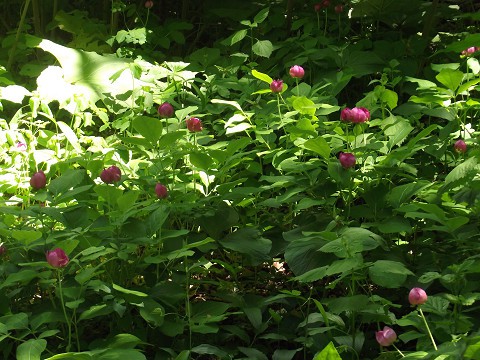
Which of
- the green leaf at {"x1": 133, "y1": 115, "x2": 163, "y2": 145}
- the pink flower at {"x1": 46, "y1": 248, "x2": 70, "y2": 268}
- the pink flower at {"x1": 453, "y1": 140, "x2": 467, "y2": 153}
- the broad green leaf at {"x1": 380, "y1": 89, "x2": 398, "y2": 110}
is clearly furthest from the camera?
the broad green leaf at {"x1": 380, "y1": 89, "x2": 398, "y2": 110}

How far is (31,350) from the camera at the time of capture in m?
1.54

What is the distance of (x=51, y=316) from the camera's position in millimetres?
1721

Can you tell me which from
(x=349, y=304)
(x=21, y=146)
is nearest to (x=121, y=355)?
(x=349, y=304)

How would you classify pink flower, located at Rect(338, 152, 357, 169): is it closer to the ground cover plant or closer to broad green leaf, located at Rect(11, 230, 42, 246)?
the ground cover plant

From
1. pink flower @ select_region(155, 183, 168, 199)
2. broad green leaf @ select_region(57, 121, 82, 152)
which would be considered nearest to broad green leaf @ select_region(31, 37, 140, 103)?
broad green leaf @ select_region(57, 121, 82, 152)

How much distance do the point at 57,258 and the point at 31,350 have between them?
204mm

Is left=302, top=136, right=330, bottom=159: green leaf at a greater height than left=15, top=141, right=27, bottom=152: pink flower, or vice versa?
left=302, top=136, right=330, bottom=159: green leaf

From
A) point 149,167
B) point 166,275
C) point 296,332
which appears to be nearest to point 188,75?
point 149,167

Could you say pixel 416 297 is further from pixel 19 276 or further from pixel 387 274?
pixel 19 276

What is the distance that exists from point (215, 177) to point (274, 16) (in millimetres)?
1726

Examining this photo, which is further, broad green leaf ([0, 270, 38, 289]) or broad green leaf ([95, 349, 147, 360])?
broad green leaf ([0, 270, 38, 289])

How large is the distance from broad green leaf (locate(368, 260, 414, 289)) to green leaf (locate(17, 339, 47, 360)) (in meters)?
0.72

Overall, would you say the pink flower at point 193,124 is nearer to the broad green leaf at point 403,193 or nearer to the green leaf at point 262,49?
the broad green leaf at point 403,193

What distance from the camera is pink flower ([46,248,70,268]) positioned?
1631 millimetres
